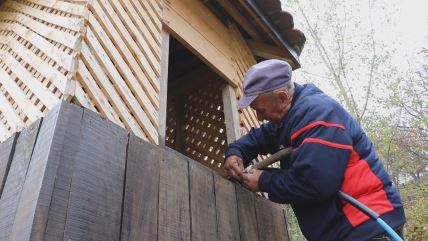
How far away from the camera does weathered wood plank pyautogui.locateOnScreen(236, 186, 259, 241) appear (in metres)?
2.59

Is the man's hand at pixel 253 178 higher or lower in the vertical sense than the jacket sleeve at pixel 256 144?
higher

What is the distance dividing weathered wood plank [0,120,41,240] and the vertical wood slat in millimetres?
1209

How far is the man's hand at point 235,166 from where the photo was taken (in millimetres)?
2657

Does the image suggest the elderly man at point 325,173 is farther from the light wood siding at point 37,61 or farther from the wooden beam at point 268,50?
the wooden beam at point 268,50

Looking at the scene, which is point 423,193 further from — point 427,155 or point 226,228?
point 226,228

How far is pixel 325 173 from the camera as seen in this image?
195 centimetres

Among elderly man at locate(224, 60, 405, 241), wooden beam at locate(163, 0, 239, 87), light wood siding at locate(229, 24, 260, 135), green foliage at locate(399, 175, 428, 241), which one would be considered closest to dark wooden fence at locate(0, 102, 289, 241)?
elderly man at locate(224, 60, 405, 241)

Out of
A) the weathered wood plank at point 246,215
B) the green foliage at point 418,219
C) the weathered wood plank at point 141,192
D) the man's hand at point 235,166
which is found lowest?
the green foliage at point 418,219

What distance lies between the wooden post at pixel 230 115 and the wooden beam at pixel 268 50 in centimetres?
105

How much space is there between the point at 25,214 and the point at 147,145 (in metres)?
0.78

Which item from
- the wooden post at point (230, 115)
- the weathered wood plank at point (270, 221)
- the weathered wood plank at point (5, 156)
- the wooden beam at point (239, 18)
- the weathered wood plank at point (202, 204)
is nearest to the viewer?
the weathered wood plank at point (5, 156)

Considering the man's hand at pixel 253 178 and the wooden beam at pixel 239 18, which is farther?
the wooden beam at pixel 239 18

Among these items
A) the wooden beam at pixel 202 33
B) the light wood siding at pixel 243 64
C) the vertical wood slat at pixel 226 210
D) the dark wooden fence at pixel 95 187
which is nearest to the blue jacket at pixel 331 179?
the vertical wood slat at pixel 226 210

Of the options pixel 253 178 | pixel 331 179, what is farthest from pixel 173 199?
pixel 331 179
